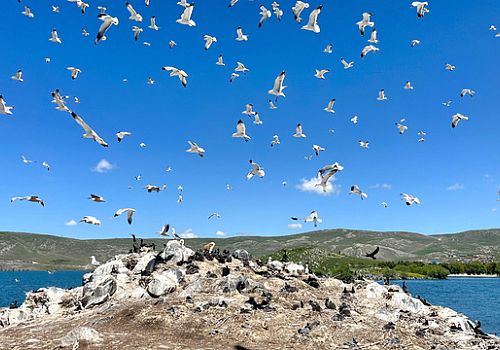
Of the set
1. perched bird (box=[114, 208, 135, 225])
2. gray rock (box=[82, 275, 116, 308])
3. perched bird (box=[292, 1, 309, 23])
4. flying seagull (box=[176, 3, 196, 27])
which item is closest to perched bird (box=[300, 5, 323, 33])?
perched bird (box=[292, 1, 309, 23])

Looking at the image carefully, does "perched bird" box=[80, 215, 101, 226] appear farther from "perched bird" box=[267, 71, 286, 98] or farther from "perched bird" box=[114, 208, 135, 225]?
"perched bird" box=[267, 71, 286, 98]

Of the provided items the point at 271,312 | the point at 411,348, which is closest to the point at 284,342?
the point at 271,312

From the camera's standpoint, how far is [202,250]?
108 ft

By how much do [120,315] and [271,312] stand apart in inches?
306

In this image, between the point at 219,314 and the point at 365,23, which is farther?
the point at 365,23

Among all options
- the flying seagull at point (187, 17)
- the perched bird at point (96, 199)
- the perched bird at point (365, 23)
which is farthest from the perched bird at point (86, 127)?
the perched bird at point (365, 23)

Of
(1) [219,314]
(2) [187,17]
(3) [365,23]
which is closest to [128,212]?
(1) [219,314]

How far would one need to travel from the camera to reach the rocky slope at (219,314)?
2103cm

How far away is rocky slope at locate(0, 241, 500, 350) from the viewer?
828 inches

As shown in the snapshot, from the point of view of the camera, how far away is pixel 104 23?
26469 millimetres

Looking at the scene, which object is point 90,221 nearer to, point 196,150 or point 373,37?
point 196,150

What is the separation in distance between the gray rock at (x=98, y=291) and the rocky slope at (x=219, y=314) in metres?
0.06

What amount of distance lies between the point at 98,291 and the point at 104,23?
50.7 ft

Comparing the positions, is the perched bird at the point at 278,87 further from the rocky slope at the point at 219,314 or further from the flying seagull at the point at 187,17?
the rocky slope at the point at 219,314
